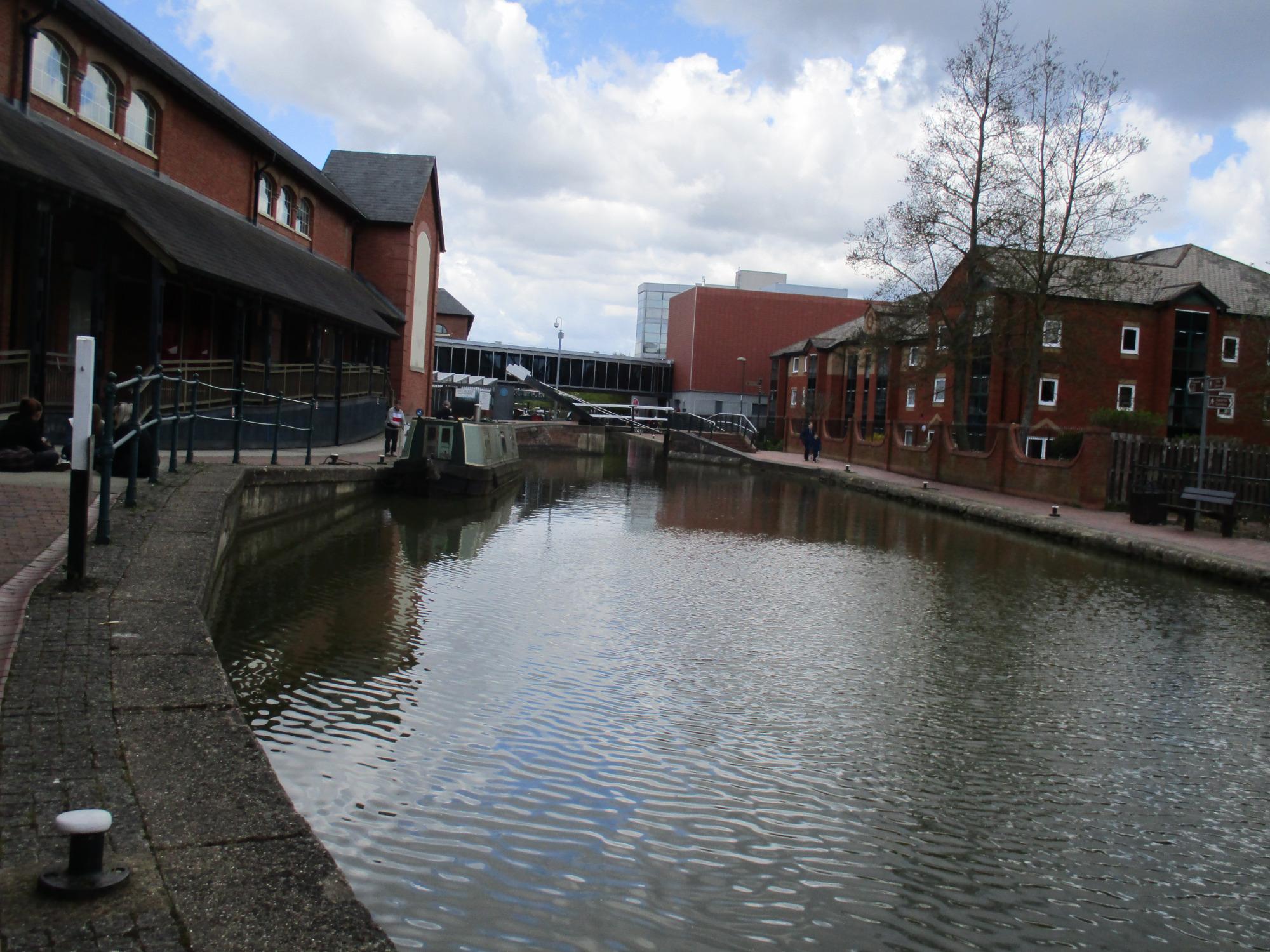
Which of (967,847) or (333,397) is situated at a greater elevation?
(333,397)

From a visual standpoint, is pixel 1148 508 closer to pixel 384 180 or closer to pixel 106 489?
pixel 106 489

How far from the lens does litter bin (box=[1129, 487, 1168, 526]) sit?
18.3 m

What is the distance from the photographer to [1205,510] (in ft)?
58.7

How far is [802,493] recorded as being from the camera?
25.9 meters

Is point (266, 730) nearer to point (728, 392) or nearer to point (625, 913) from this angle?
point (625, 913)

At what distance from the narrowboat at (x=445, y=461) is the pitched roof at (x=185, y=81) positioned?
789 centimetres

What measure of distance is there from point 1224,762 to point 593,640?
13.3 feet

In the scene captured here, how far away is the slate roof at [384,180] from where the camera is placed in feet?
111

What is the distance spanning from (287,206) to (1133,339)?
102ft

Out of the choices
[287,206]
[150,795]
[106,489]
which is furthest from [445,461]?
[150,795]

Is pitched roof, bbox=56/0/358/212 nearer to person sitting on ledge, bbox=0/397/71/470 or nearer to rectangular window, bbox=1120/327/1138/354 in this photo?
person sitting on ledge, bbox=0/397/71/470

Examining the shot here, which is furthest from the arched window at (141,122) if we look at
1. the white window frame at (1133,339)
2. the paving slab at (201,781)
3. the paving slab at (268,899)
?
the white window frame at (1133,339)

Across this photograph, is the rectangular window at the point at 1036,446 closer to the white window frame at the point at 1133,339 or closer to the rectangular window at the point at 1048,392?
the rectangular window at the point at 1048,392

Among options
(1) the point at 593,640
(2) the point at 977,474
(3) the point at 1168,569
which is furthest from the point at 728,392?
(1) the point at 593,640
